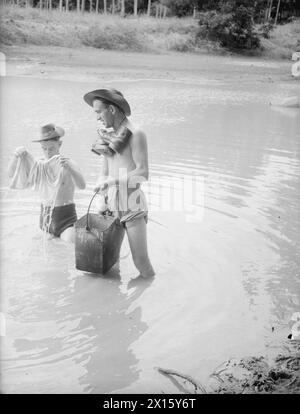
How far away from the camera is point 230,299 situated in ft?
13.5

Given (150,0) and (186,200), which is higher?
(150,0)

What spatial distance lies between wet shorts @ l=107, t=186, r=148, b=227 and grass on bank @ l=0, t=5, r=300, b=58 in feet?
50.4

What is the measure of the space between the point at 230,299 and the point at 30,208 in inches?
105

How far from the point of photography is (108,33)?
20.7 meters

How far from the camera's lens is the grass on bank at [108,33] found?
1906 centimetres

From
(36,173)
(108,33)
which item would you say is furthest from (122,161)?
Answer: (108,33)

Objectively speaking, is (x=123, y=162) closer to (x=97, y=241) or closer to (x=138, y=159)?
(x=138, y=159)

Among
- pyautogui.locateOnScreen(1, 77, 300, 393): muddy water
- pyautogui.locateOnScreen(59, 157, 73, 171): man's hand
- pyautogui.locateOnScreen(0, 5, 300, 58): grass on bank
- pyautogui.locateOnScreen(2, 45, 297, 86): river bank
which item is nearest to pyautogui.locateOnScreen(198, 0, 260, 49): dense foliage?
pyautogui.locateOnScreen(0, 5, 300, 58): grass on bank

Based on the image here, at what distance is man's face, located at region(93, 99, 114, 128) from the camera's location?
381cm

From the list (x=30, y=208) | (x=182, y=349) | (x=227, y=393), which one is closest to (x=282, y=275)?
(x=182, y=349)

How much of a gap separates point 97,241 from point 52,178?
2.68ft

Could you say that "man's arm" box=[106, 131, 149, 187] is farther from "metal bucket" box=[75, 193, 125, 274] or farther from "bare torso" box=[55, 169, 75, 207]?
"bare torso" box=[55, 169, 75, 207]

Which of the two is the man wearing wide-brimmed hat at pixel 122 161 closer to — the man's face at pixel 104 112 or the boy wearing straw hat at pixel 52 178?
the man's face at pixel 104 112
